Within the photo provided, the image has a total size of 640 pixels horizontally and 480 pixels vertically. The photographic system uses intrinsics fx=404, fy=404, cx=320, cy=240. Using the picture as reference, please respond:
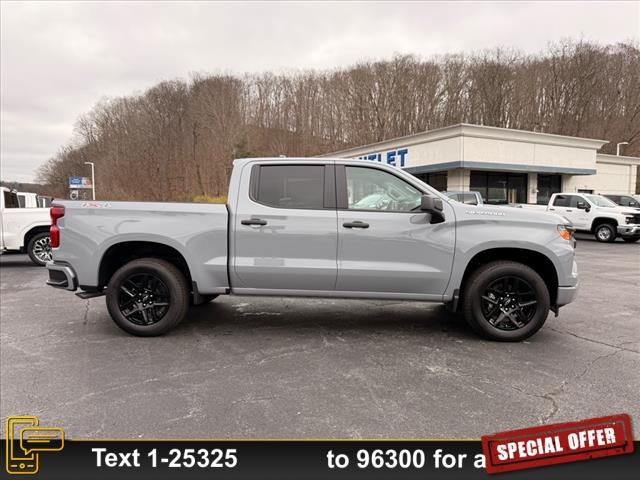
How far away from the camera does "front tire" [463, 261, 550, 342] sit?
169 inches

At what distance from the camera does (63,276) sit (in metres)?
4.57

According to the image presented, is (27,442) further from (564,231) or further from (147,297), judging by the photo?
(564,231)

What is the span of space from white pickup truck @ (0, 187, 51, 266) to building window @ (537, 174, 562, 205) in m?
25.2

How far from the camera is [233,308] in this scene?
5906 mm

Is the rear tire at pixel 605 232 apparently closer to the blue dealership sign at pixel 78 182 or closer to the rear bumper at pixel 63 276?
the rear bumper at pixel 63 276

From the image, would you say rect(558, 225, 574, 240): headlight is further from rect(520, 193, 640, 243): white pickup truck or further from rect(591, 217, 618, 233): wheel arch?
rect(591, 217, 618, 233): wheel arch

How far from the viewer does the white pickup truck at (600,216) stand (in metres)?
15.5

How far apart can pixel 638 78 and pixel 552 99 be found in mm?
8822

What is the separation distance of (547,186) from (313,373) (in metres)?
26.3

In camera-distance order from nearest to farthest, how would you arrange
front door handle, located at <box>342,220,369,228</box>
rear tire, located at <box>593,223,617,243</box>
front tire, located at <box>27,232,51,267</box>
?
front door handle, located at <box>342,220,369,228</box>
front tire, located at <box>27,232,51,267</box>
rear tire, located at <box>593,223,617,243</box>

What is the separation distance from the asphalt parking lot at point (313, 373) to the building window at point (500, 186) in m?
18.6

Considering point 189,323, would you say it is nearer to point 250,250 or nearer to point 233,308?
point 233,308

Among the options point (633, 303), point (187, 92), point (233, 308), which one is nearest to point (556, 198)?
point (633, 303)

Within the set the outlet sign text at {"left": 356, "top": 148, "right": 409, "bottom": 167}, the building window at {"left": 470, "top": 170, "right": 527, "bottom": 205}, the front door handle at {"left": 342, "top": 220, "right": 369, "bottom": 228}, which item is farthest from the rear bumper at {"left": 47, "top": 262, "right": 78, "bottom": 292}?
the building window at {"left": 470, "top": 170, "right": 527, "bottom": 205}
